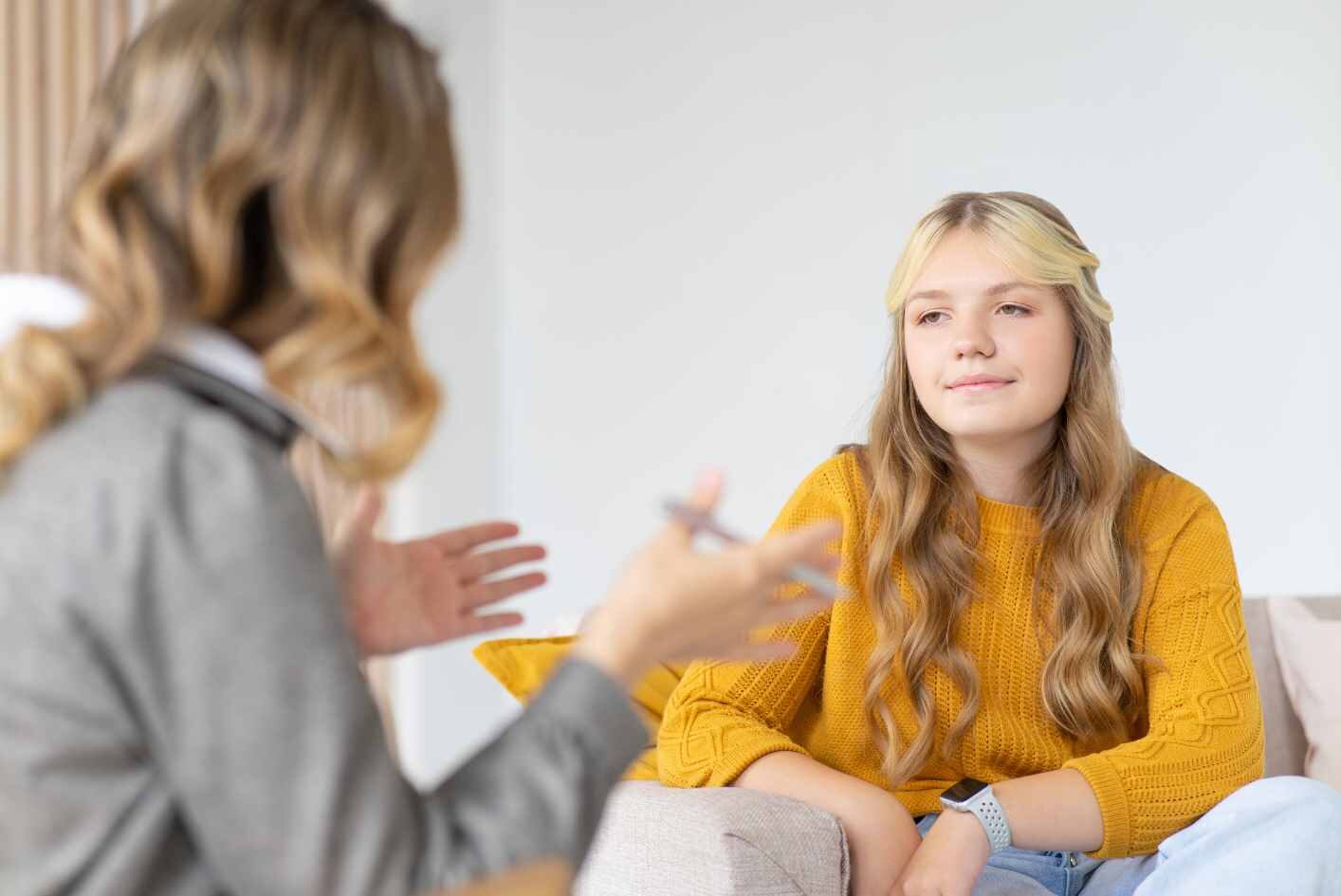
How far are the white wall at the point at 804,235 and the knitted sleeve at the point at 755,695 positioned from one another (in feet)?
3.34

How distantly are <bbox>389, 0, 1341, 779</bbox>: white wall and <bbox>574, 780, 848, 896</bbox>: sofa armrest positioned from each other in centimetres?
144

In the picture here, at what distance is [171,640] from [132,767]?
0.31 ft

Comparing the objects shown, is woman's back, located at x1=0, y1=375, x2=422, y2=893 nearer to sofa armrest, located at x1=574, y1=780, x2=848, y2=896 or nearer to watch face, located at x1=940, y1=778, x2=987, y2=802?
sofa armrest, located at x1=574, y1=780, x2=848, y2=896

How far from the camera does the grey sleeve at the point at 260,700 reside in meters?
0.83

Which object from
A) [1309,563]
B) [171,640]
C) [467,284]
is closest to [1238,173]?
[1309,563]

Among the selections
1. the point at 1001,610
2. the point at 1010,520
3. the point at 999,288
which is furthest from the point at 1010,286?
the point at 1001,610

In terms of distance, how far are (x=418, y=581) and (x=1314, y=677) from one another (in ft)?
5.30

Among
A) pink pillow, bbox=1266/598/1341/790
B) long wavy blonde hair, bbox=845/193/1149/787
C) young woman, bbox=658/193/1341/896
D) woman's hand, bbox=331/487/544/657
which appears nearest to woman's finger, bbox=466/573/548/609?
woman's hand, bbox=331/487/544/657

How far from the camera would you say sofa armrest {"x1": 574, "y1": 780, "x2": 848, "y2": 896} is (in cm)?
154

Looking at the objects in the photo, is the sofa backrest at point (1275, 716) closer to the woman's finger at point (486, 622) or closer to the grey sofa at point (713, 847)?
the grey sofa at point (713, 847)

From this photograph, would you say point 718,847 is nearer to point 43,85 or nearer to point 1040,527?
point 1040,527

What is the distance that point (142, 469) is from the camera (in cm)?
85

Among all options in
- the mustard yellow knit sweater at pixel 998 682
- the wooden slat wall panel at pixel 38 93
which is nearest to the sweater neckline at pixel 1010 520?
the mustard yellow knit sweater at pixel 998 682

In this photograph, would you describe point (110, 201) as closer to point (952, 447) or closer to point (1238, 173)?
point (952, 447)
